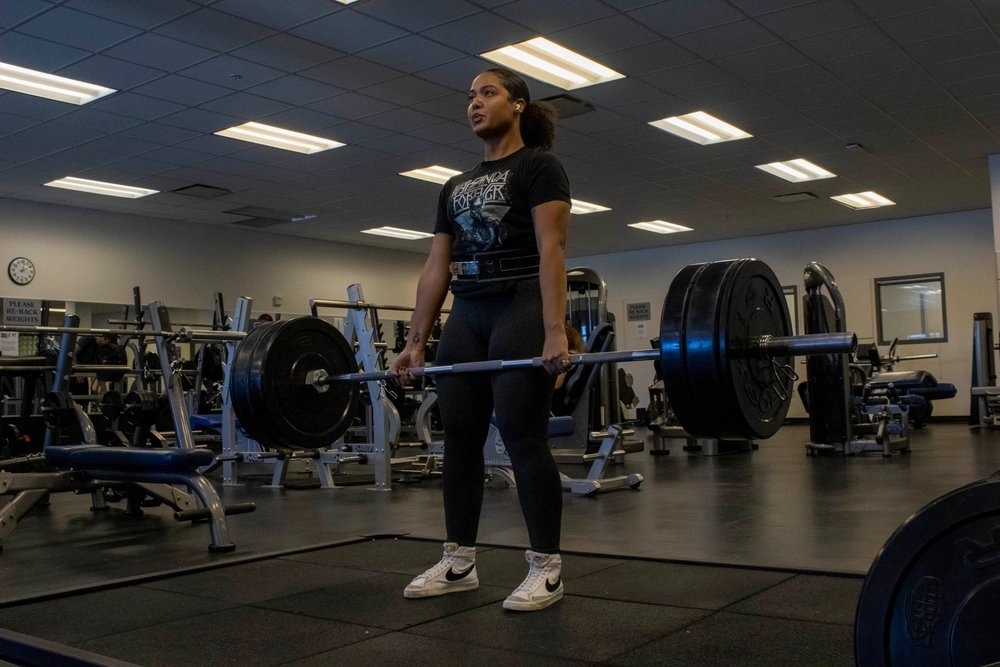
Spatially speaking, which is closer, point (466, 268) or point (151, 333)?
point (466, 268)

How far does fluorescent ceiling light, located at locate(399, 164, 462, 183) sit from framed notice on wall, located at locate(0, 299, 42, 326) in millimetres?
3067

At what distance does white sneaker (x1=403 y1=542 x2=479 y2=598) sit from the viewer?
6.45ft

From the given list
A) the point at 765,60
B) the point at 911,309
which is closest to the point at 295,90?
the point at 765,60

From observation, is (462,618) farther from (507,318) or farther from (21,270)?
(21,270)

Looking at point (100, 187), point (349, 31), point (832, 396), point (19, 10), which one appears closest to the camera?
point (19, 10)

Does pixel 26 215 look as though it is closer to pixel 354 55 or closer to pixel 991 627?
pixel 354 55

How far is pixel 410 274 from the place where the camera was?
11.6m

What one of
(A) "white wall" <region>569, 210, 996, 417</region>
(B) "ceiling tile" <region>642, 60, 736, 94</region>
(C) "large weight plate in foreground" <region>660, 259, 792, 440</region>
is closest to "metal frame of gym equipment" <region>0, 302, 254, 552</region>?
(C) "large weight plate in foreground" <region>660, 259, 792, 440</region>

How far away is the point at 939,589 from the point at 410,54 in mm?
4421

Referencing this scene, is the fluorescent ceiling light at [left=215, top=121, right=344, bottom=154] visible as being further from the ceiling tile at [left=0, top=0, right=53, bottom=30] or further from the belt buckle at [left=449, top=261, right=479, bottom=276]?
the belt buckle at [left=449, top=261, right=479, bottom=276]

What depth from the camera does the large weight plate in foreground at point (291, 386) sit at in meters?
2.42

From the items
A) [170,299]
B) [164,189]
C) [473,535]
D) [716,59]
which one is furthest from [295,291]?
[473,535]

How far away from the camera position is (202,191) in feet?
25.8

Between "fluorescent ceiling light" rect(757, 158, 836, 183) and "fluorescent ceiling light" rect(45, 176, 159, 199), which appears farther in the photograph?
"fluorescent ceiling light" rect(757, 158, 836, 183)
